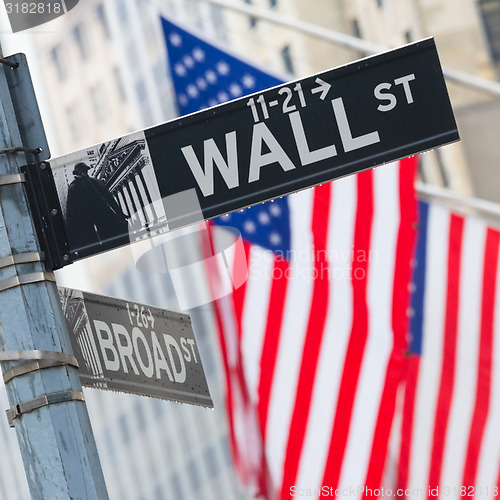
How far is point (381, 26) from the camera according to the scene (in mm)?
37406

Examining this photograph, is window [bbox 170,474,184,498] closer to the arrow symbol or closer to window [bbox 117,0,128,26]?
window [bbox 117,0,128,26]

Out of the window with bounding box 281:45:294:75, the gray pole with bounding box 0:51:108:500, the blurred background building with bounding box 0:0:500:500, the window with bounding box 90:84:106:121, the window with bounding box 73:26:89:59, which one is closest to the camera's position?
the gray pole with bounding box 0:51:108:500

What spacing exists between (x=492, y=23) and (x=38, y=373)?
32.6 metres

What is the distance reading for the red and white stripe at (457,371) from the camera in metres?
10.9

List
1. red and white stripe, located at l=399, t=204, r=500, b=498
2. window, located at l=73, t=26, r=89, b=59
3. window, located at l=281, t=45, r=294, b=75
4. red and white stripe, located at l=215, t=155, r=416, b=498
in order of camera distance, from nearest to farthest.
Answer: red and white stripe, located at l=215, t=155, r=416, b=498 < red and white stripe, located at l=399, t=204, r=500, b=498 < window, located at l=281, t=45, r=294, b=75 < window, located at l=73, t=26, r=89, b=59

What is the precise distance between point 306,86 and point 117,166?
26.4 inches

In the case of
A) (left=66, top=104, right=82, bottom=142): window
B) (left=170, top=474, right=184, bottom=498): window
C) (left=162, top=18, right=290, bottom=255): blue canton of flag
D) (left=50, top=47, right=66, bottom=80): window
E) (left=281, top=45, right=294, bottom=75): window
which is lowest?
(left=170, top=474, right=184, bottom=498): window

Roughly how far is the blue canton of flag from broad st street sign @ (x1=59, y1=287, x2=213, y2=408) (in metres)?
6.27

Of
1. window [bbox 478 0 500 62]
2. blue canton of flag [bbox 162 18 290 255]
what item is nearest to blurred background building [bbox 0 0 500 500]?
window [bbox 478 0 500 62]

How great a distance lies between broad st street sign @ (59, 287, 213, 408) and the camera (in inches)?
151

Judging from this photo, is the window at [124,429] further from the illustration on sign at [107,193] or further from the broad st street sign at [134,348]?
the illustration on sign at [107,193]

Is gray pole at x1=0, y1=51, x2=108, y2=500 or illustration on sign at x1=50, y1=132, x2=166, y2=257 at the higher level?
illustration on sign at x1=50, y1=132, x2=166, y2=257

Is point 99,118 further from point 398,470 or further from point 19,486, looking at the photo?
point 398,470

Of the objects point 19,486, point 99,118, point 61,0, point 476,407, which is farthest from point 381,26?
point 19,486
